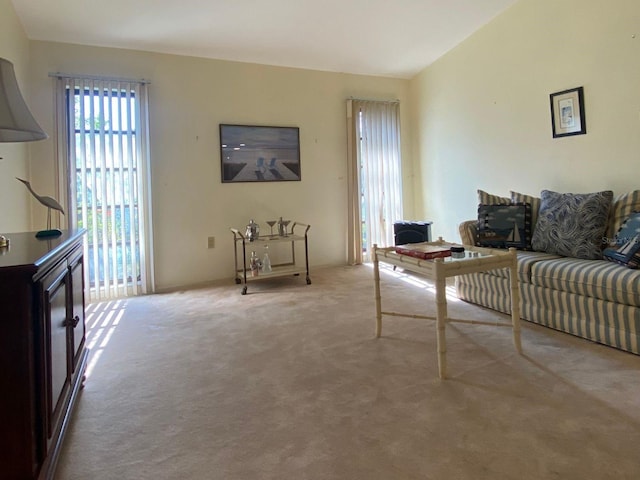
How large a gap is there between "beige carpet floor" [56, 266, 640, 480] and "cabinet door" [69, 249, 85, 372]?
244 millimetres

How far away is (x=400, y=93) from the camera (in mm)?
5273

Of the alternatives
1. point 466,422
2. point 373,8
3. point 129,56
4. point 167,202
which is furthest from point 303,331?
point 129,56

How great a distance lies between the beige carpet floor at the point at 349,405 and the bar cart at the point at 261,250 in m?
1.17

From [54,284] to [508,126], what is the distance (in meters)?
3.97

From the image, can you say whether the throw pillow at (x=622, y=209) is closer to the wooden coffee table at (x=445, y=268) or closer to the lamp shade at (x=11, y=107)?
the wooden coffee table at (x=445, y=268)

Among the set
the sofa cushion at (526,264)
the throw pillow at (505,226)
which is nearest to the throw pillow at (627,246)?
the sofa cushion at (526,264)

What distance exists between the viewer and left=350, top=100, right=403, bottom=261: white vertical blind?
499cm

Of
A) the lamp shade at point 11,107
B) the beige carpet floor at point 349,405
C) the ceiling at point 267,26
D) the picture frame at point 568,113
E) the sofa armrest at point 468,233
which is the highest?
the ceiling at point 267,26

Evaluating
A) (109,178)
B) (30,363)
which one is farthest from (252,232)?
(30,363)

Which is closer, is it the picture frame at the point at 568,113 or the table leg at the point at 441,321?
the table leg at the point at 441,321

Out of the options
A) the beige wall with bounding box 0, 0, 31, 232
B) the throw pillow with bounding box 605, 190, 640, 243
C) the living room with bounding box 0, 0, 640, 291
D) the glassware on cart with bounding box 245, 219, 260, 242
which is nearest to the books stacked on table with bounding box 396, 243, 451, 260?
the throw pillow with bounding box 605, 190, 640, 243

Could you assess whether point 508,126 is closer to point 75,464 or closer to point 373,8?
point 373,8

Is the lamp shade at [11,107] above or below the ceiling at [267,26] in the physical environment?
below

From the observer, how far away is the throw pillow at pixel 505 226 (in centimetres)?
304
